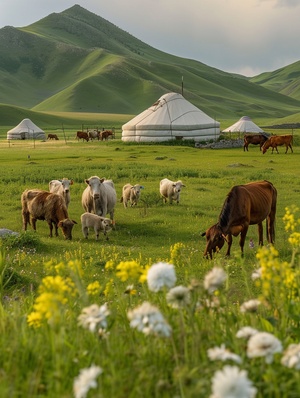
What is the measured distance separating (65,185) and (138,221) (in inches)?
116

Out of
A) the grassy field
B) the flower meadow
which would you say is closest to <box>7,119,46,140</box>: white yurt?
the grassy field

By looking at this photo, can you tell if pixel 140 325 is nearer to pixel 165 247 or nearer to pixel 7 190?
pixel 165 247

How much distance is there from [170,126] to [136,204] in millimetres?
36258

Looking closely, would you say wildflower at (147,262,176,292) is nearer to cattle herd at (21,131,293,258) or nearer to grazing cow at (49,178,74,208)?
cattle herd at (21,131,293,258)

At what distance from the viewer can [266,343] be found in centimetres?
214

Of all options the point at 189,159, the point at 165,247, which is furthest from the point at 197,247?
the point at 189,159

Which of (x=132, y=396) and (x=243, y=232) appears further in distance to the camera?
(x=243, y=232)

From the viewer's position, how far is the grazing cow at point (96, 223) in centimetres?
1418

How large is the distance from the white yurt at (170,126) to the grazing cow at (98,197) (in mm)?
38713

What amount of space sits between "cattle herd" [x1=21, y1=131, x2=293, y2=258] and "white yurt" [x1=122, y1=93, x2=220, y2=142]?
35.2 metres

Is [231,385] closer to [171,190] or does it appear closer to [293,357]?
[293,357]

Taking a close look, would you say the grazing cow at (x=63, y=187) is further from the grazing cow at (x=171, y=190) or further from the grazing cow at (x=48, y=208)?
the grazing cow at (x=171, y=190)

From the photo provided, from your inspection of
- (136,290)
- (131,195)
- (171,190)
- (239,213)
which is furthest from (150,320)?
(171,190)

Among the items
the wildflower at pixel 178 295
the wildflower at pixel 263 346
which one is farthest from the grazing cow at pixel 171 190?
the wildflower at pixel 263 346
